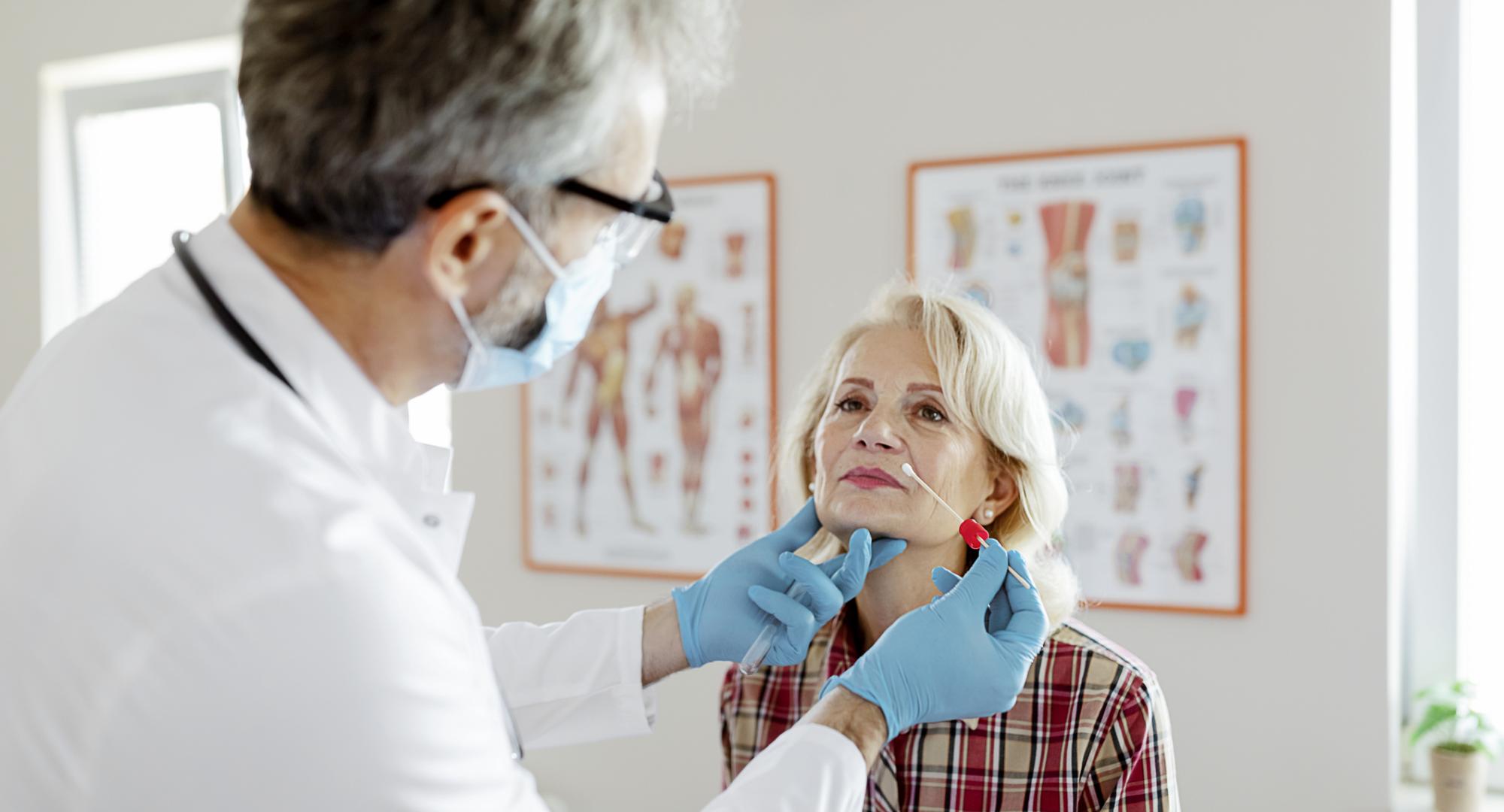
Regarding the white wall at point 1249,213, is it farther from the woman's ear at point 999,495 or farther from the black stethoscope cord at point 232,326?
the black stethoscope cord at point 232,326

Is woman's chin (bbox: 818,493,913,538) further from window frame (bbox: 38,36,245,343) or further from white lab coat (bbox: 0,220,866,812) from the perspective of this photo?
window frame (bbox: 38,36,245,343)

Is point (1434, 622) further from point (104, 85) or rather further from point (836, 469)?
point (104, 85)

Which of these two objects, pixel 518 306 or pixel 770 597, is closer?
pixel 518 306

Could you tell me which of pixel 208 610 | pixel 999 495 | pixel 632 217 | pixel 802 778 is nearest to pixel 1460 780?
pixel 999 495

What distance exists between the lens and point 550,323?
1.01m

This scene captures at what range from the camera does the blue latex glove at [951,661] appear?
4.10 ft

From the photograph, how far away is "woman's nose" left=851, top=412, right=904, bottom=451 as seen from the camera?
1553mm

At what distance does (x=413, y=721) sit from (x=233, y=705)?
0.36ft

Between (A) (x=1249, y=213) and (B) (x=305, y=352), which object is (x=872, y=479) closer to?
(B) (x=305, y=352)

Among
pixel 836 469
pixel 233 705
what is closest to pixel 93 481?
pixel 233 705

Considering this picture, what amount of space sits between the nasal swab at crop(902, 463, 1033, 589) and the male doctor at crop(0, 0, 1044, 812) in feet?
1.32

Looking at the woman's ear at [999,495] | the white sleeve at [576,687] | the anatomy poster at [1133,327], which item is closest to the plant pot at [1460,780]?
the anatomy poster at [1133,327]

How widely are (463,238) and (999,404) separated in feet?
3.01

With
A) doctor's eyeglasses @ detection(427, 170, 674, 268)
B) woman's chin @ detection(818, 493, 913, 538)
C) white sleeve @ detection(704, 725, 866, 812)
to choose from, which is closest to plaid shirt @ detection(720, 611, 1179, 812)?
woman's chin @ detection(818, 493, 913, 538)
